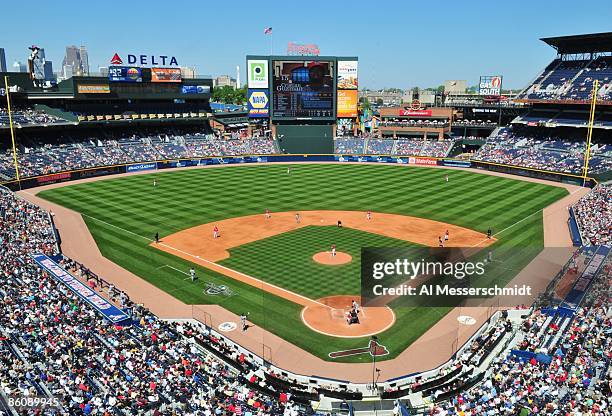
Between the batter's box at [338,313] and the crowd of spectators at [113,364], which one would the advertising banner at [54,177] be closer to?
the crowd of spectators at [113,364]

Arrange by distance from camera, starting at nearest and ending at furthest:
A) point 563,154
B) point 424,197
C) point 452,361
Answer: point 452,361, point 424,197, point 563,154

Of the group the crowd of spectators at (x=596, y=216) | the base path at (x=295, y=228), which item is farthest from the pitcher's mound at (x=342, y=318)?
the crowd of spectators at (x=596, y=216)

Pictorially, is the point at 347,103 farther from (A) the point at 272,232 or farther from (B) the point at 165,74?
(A) the point at 272,232

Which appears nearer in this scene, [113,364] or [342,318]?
[113,364]

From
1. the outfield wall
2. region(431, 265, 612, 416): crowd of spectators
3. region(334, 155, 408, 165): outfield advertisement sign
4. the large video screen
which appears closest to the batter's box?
region(431, 265, 612, 416): crowd of spectators

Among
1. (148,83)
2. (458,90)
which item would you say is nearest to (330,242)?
(148,83)

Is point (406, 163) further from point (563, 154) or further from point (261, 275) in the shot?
point (261, 275)

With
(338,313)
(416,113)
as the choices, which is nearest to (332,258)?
→ (338,313)
